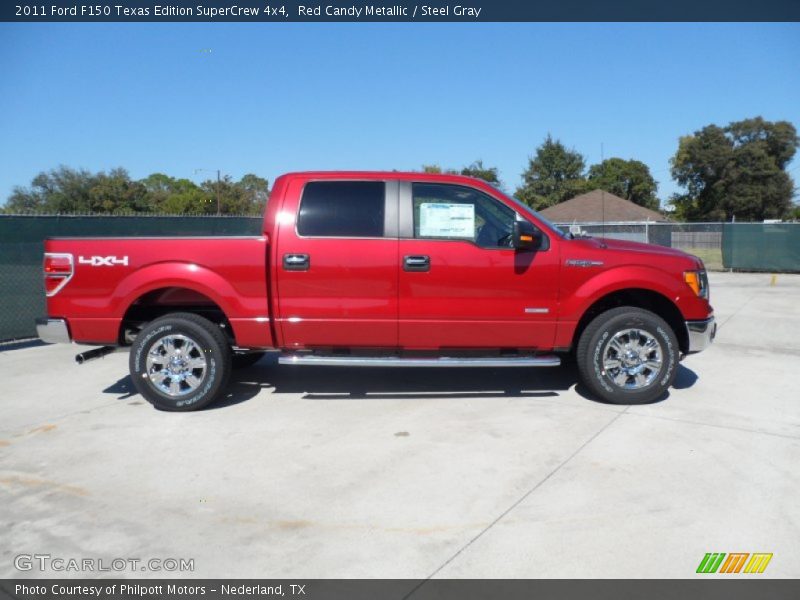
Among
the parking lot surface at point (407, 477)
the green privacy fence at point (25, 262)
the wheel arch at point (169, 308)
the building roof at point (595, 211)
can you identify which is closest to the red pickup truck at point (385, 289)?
Answer: the wheel arch at point (169, 308)

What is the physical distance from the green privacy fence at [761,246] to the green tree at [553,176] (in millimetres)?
33119

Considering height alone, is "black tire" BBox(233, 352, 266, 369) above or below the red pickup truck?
below

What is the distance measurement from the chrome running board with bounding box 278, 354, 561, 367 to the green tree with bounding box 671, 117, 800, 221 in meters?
56.7

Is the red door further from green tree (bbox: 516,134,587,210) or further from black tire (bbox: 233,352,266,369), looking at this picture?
green tree (bbox: 516,134,587,210)

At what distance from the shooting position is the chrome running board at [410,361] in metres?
5.53

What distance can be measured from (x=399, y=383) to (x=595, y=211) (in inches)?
1356

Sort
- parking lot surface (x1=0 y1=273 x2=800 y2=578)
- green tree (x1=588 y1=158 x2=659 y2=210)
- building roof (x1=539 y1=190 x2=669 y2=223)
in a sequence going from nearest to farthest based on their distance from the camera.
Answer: parking lot surface (x1=0 y1=273 x2=800 y2=578) → building roof (x1=539 y1=190 x2=669 y2=223) → green tree (x1=588 y1=158 x2=659 y2=210)

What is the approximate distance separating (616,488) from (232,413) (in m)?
3.30

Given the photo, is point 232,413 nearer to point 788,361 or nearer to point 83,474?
point 83,474

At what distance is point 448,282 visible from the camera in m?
5.55

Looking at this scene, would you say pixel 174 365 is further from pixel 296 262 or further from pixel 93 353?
pixel 296 262

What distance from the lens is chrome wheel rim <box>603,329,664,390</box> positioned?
222 inches
